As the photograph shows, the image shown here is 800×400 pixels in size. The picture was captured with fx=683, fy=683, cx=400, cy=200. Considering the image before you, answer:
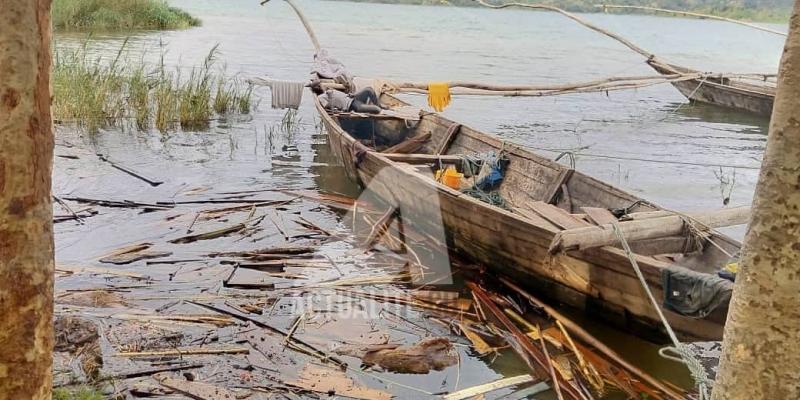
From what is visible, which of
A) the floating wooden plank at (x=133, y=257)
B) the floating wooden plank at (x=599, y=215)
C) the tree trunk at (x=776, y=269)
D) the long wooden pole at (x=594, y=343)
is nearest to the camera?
the tree trunk at (x=776, y=269)

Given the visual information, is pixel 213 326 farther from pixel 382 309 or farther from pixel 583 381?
pixel 583 381

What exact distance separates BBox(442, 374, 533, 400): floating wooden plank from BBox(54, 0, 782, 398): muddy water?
14 cm

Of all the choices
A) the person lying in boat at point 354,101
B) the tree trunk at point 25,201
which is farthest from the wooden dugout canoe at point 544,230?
the tree trunk at point 25,201

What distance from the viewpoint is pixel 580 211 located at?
660cm

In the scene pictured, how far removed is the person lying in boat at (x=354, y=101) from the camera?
384 inches

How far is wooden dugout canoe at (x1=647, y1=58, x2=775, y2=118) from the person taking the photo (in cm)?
1619

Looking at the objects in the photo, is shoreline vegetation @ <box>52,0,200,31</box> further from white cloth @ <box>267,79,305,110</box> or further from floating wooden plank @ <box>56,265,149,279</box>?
floating wooden plank @ <box>56,265,149,279</box>

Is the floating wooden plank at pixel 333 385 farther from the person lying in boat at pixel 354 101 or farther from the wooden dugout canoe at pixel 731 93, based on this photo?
the wooden dugout canoe at pixel 731 93

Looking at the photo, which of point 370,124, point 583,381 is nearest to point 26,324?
point 583,381

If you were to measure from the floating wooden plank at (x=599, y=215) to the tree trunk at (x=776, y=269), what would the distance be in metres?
4.05

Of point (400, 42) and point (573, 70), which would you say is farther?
point (400, 42)

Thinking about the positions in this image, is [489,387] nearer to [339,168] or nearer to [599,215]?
[599,215]

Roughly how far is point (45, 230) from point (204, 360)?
2784 millimetres

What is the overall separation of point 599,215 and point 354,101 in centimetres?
493
